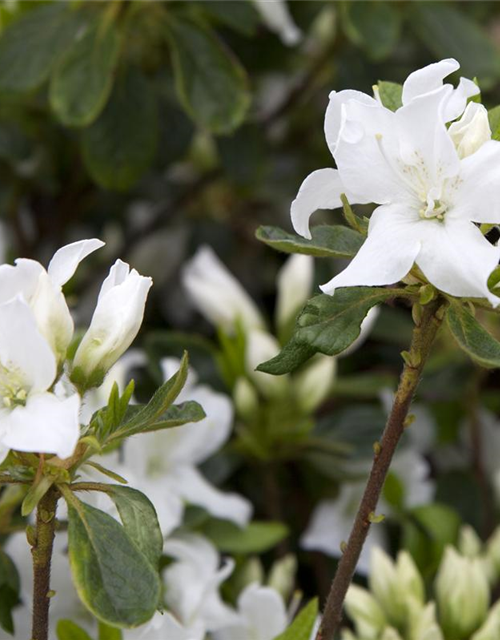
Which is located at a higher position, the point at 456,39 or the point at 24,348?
the point at 24,348

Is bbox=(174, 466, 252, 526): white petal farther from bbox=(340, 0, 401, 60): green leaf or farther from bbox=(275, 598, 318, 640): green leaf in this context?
bbox=(340, 0, 401, 60): green leaf

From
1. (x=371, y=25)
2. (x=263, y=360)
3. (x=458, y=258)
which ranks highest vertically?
(x=458, y=258)

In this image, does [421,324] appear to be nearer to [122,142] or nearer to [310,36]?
[122,142]

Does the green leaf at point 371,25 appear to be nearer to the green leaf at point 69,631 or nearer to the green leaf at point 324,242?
the green leaf at point 324,242

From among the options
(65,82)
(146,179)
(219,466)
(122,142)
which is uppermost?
(65,82)

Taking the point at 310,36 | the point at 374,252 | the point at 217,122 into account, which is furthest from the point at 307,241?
the point at 310,36

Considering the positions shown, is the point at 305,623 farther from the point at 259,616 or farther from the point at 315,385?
the point at 315,385

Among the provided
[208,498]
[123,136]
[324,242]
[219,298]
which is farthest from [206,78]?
[324,242]
